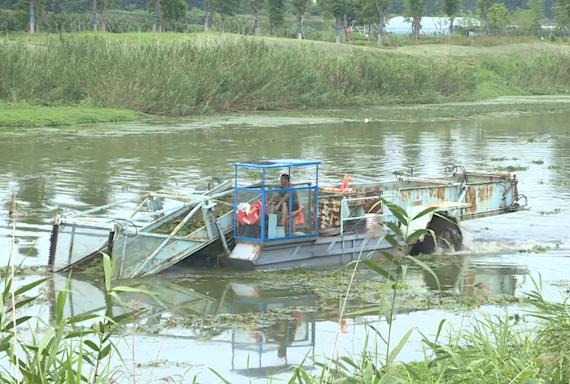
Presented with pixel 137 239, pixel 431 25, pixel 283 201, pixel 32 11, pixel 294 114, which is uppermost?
pixel 32 11

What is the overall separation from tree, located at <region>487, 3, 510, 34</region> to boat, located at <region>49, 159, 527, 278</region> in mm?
86930

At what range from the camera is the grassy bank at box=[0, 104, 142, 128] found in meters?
35.4

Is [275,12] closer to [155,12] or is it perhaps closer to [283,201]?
[155,12]

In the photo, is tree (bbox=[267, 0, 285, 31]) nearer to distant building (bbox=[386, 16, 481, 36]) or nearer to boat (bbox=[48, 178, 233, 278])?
distant building (bbox=[386, 16, 481, 36])

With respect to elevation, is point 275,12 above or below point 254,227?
above

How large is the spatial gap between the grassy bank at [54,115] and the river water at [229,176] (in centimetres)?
151

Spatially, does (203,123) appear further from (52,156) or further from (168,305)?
(168,305)

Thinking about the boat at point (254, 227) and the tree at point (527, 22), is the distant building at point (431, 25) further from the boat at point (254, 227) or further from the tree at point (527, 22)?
the boat at point (254, 227)

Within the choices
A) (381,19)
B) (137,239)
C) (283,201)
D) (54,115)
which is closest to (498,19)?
(381,19)

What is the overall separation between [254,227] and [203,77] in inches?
1094

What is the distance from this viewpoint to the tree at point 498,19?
101750 mm

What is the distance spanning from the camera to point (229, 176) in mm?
24938

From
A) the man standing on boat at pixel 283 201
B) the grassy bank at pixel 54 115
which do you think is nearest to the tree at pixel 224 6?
the grassy bank at pixel 54 115

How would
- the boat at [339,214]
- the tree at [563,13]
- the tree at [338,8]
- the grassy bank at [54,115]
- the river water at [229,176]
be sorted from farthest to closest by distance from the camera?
the tree at [563,13] < the tree at [338,8] < the grassy bank at [54,115] < the boat at [339,214] < the river water at [229,176]
